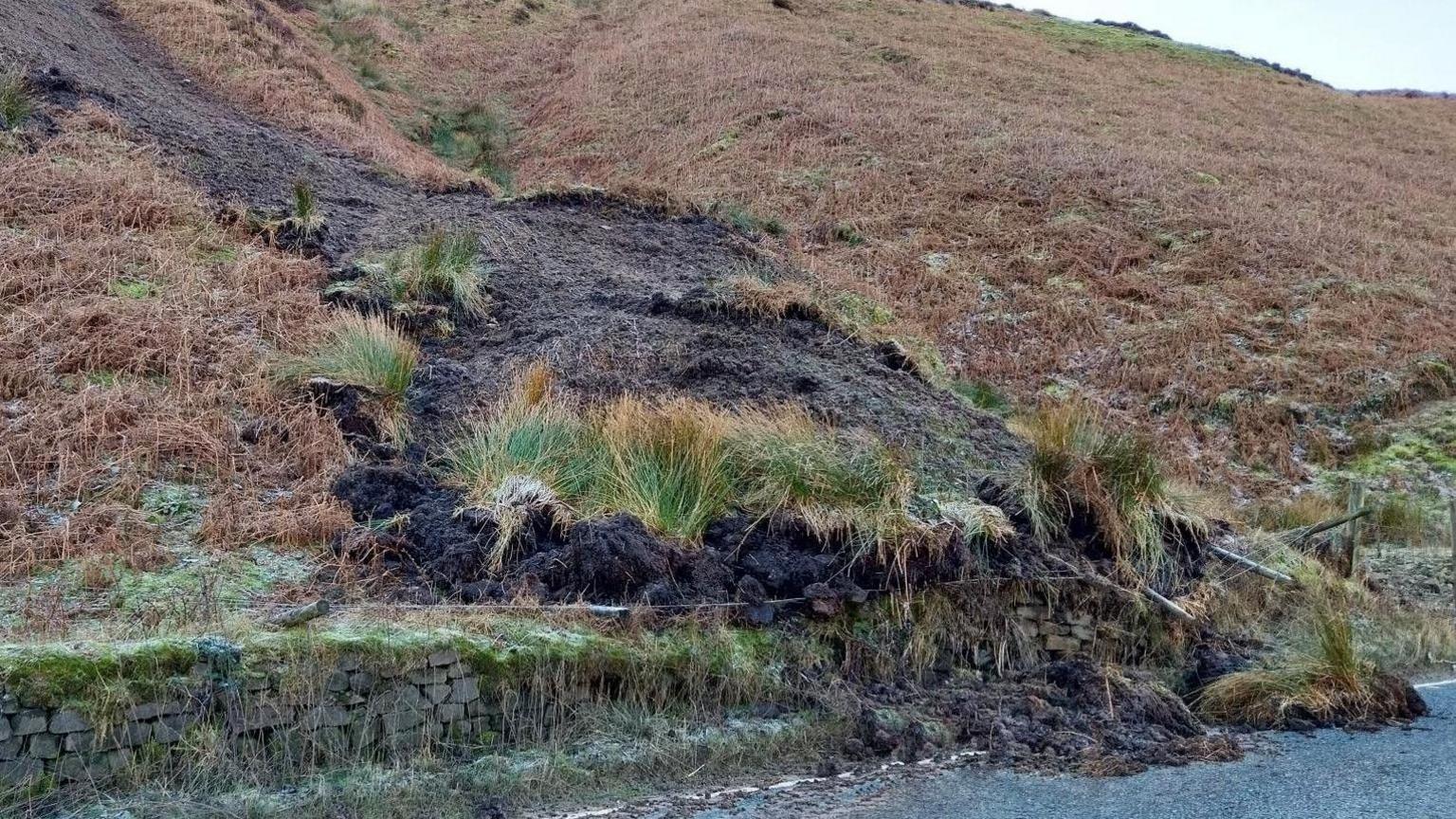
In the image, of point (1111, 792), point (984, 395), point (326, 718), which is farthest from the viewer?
point (984, 395)

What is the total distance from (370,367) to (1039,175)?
12864mm

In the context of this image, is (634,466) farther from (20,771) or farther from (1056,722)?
(20,771)

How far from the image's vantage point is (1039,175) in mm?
18484

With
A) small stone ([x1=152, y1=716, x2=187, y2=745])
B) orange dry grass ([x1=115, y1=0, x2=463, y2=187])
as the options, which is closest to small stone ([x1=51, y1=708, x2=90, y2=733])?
small stone ([x1=152, y1=716, x2=187, y2=745])

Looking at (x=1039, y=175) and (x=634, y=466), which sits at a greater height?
(x=1039, y=175)

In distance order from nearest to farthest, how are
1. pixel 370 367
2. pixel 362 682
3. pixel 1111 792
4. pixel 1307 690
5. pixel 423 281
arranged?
1. pixel 362 682
2. pixel 1111 792
3. pixel 1307 690
4. pixel 370 367
5. pixel 423 281

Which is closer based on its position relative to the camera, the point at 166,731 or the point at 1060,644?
the point at 166,731

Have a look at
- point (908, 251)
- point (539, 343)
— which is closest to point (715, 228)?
point (908, 251)

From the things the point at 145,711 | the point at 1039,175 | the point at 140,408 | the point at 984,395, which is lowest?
the point at 145,711

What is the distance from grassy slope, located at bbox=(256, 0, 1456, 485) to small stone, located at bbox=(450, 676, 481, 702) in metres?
8.48

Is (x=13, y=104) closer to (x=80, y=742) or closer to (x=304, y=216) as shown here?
(x=304, y=216)

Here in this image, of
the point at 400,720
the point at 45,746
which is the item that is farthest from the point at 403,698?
the point at 45,746

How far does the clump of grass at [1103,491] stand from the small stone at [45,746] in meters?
5.20

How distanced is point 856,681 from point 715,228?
26.9ft
